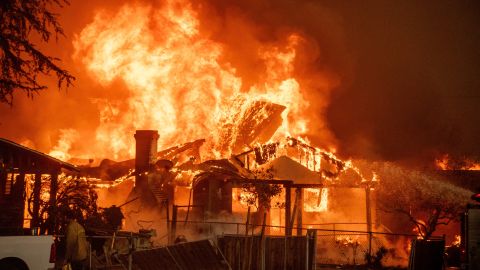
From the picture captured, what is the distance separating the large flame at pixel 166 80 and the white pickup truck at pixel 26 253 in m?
28.3

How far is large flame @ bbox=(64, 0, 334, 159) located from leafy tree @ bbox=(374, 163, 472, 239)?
12.4m

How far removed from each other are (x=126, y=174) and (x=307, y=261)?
1757 cm

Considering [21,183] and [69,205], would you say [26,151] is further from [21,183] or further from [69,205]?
[69,205]

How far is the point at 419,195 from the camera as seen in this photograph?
32.5 m

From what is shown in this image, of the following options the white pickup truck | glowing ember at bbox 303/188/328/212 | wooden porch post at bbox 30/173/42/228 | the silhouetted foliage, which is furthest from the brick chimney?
the white pickup truck

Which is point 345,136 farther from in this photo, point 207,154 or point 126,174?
point 126,174

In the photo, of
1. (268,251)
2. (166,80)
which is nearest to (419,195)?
(268,251)

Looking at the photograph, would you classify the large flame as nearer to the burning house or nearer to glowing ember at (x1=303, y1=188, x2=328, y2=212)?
glowing ember at (x1=303, y1=188, x2=328, y2=212)

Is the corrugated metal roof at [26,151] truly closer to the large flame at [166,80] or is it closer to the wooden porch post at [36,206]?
the wooden porch post at [36,206]

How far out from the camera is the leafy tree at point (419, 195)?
101 ft

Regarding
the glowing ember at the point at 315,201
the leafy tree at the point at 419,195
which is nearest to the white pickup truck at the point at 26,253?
the leafy tree at the point at 419,195

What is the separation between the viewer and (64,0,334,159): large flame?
42531 millimetres

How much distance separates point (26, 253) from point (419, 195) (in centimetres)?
2611

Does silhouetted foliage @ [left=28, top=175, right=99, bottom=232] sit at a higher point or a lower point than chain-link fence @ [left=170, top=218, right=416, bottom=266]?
higher
